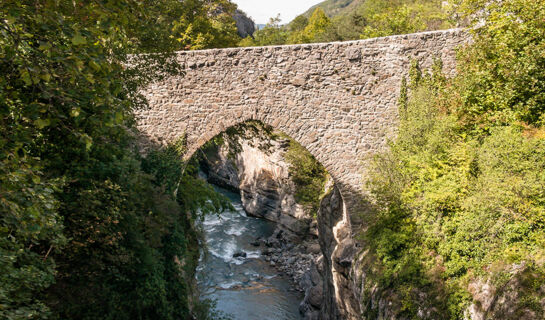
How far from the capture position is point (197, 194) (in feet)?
32.8

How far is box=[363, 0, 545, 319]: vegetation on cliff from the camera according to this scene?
182 inches

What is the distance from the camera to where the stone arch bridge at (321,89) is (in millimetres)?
7852

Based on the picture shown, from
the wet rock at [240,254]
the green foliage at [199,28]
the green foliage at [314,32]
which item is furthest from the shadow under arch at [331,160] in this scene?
the green foliage at [314,32]

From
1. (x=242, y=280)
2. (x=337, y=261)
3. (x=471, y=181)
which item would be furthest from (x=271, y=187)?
(x=471, y=181)

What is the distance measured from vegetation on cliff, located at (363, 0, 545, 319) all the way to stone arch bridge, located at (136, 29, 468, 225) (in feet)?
1.31

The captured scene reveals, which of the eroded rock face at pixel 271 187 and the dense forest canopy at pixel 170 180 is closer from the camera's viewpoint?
the dense forest canopy at pixel 170 180

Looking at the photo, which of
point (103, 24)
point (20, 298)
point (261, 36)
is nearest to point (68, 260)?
point (20, 298)

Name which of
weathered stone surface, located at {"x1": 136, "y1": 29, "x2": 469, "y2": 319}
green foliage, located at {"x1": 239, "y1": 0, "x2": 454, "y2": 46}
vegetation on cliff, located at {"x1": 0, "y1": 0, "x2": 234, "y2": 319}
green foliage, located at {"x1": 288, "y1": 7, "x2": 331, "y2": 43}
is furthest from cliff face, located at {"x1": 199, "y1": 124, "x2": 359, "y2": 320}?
green foliage, located at {"x1": 288, "y1": 7, "x2": 331, "y2": 43}

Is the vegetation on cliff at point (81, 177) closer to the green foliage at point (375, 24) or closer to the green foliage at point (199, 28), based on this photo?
the green foliage at point (199, 28)

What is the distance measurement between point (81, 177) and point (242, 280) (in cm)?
1076

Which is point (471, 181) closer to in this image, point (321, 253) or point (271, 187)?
Answer: point (321, 253)

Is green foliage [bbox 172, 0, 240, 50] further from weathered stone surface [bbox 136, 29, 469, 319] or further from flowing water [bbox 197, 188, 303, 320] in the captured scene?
flowing water [bbox 197, 188, 303, 320]

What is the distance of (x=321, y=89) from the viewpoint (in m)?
8.12

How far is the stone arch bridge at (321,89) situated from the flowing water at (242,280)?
4.13 meters
